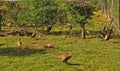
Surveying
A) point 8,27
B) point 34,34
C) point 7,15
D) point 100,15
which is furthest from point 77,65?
point 8,27

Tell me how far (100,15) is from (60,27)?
81.6 feet

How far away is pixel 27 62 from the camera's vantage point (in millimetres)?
13602

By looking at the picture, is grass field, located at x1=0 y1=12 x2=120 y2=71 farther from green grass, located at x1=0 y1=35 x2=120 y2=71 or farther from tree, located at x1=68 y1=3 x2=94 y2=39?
tree, located at x1=68 y1=3 x2=94 y2=39

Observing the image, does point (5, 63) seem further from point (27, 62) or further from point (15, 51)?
point (15, 51)

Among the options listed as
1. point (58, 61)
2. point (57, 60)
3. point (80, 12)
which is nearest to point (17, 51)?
point (57, 60)

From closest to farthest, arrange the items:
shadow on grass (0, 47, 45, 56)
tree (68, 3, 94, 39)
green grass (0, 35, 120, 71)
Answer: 1. green grass (0, 35, 120, 71)
2. shadow on grass (0, 47, 45, 56)
3. tree (68, 3, 94, 39)

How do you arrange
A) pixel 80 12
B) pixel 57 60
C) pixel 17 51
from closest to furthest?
1. pixel 57 60
2. pixel 17 51
3. pixel 80 12

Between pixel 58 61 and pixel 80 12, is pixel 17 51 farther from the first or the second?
pixel 80 12

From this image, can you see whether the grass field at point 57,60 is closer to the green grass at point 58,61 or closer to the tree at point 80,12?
the green grass at point 58,61

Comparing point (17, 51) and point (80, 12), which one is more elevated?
point (80, 12)

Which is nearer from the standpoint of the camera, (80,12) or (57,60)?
(57,60)

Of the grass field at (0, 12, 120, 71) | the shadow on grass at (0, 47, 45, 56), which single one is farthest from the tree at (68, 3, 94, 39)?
the shadow on grass at (0, 47, 45, 56)

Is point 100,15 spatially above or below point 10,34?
above

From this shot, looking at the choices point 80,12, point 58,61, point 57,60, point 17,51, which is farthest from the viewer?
point 80,12
